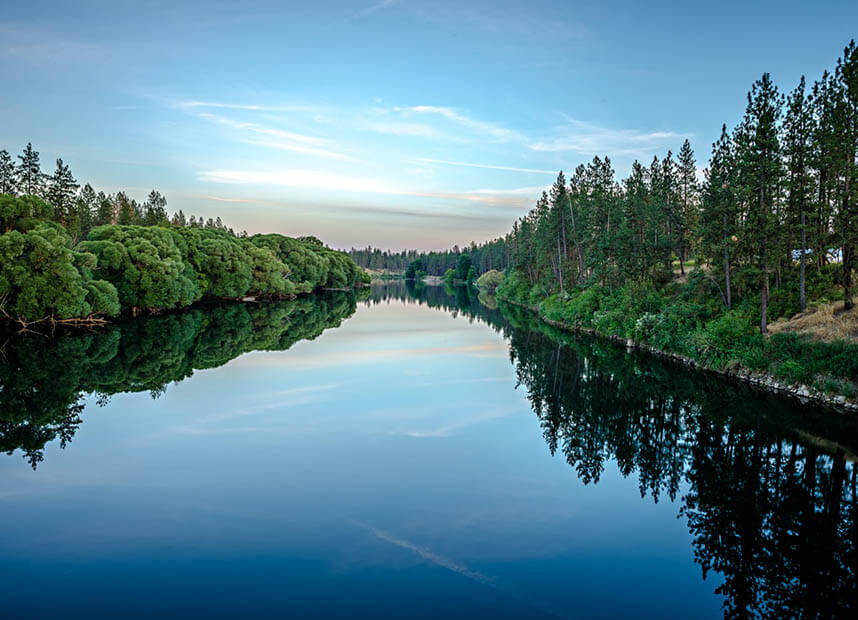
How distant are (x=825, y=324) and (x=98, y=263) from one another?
198ft

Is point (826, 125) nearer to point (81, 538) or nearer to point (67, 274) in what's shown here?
point (81, 538)

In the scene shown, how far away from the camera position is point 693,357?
33625 mm

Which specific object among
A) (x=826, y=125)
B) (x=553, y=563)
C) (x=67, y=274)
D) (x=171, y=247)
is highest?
(x=826, y=125)

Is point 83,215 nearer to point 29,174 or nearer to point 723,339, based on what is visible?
point 29,174

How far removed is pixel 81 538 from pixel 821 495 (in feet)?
63.3

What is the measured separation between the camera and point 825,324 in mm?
27156

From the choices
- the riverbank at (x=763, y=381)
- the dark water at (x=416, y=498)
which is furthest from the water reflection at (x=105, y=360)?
the riverbank at (x=763, y=381)

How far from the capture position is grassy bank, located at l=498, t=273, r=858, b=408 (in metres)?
23.7

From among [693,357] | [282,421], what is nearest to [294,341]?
[282,421]

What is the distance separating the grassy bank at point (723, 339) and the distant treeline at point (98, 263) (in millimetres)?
46537

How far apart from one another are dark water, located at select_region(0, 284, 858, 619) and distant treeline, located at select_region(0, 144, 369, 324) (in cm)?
1484

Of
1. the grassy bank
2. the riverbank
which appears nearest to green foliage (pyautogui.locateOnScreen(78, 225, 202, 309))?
the grassy bank

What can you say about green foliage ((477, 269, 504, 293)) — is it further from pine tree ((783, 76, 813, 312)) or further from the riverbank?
pine tree ((783, 76, 813, 312))

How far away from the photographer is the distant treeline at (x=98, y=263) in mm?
41562
